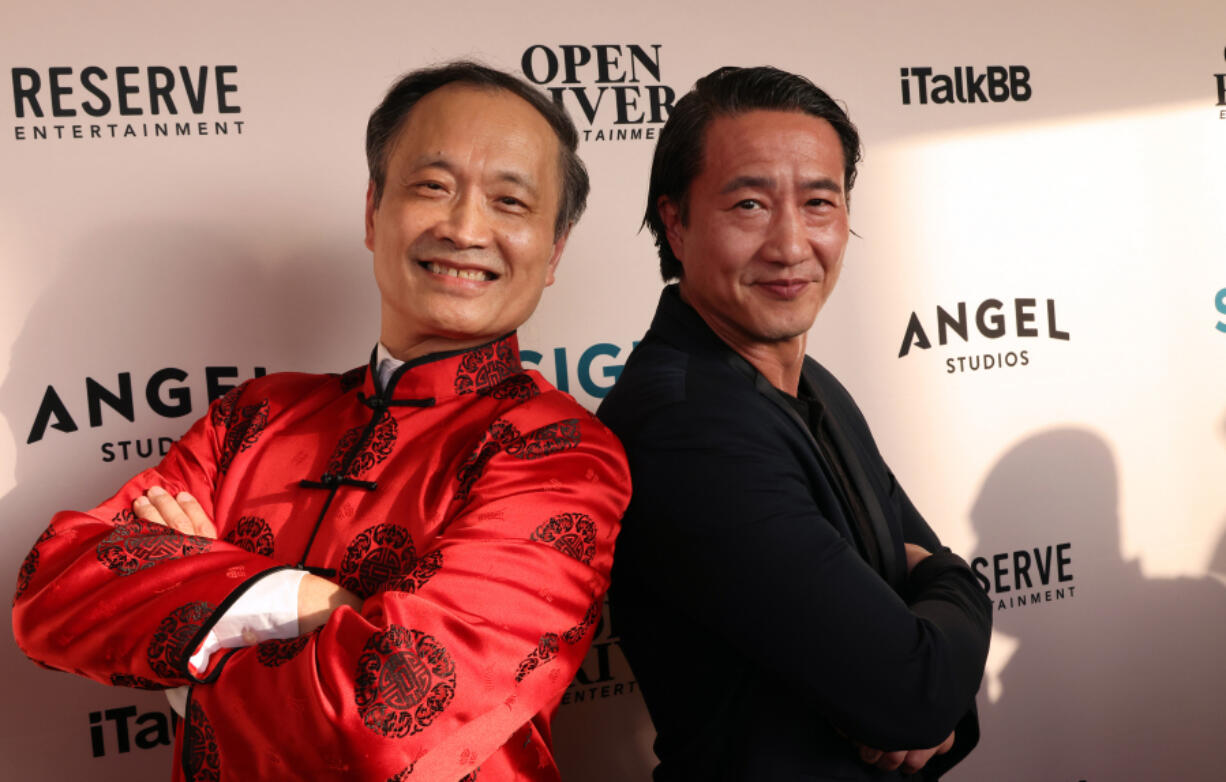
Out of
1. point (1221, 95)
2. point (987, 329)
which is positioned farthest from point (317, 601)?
point (1221, 95)

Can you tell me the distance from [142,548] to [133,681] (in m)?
0.14

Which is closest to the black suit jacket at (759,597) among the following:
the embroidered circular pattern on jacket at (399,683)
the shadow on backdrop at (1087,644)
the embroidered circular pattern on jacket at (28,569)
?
the embroidered circular pattern on jacket at (399,683)

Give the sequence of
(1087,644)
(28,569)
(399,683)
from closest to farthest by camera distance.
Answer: (399,683) < (28,569) < (1087,644)

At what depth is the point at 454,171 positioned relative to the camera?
3.98ft

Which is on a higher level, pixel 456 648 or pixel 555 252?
pixel 555 252

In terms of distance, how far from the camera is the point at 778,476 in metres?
1.13

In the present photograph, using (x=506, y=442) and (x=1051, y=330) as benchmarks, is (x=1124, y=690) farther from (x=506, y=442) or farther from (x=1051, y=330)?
(x=506, y=442)

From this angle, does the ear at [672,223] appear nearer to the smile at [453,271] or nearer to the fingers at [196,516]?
the smile at [453,271]

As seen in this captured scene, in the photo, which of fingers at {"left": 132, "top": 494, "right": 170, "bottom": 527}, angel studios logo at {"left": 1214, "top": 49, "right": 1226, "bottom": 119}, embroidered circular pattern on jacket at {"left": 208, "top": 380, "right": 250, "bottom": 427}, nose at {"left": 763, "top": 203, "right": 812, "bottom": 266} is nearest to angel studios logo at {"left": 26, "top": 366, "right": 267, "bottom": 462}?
embroidered circular pattern on jacket at {"left": 208, "top": 380, "right": 250, "bottom": 427}

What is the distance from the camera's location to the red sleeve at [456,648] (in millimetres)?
917

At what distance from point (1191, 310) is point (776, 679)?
172 cm

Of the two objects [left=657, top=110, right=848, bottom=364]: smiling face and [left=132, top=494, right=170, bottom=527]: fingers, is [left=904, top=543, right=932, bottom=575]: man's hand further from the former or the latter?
[left=132, top=494, right=170, bottom=527]: fingers

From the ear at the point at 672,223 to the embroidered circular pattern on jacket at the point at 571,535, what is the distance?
0.47 m

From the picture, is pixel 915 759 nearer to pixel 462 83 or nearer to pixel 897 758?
pixel 897 758
